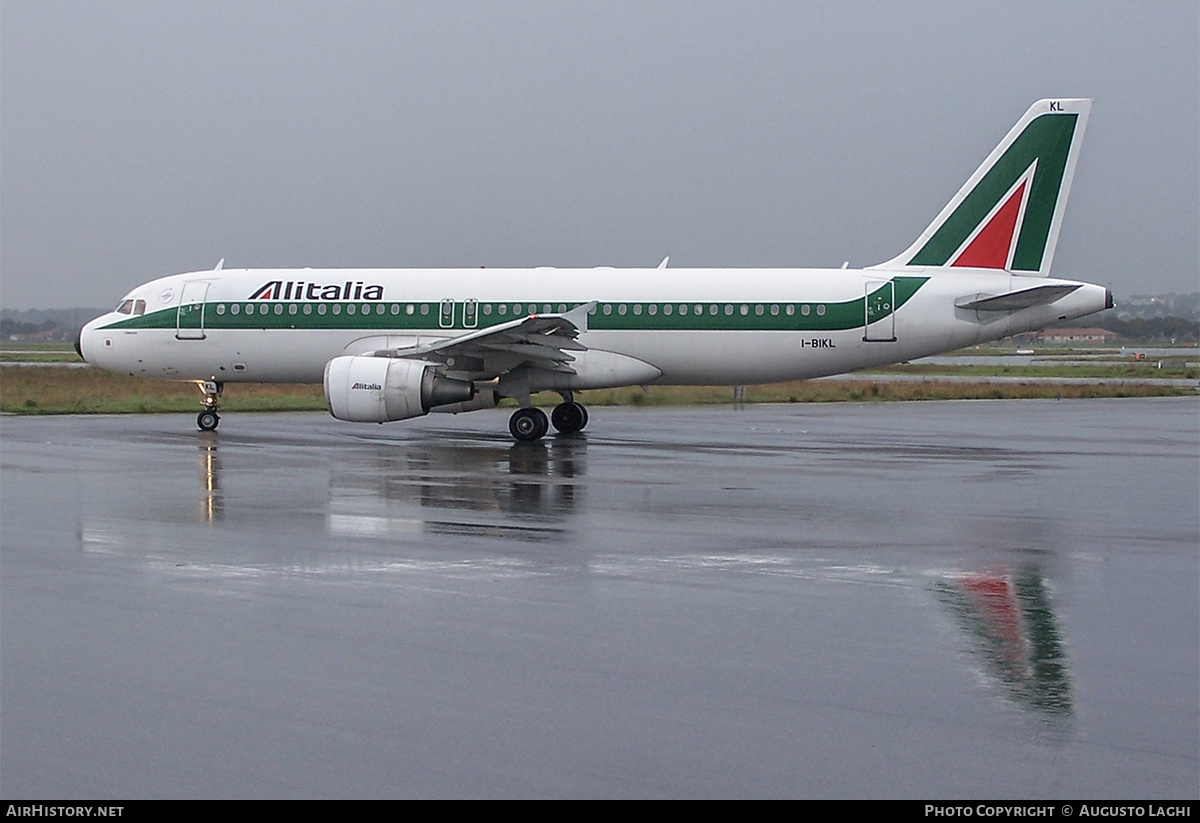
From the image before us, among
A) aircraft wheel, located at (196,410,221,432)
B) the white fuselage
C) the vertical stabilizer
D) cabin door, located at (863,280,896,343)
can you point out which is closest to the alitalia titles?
the white fuselage

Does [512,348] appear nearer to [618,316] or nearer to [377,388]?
[377,388]

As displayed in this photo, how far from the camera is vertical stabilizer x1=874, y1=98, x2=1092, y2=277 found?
81.8 ft

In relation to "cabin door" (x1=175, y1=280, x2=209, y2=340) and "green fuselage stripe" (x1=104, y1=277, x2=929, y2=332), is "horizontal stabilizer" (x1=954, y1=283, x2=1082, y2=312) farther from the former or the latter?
"cabin door" (x1=175, y1=280, x2=209, y2=340)

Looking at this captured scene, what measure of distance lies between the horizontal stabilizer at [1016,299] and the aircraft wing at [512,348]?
23.5 feet

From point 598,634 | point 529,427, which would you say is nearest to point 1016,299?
point 529,427

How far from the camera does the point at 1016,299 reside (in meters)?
24.2

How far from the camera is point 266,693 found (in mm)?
7137

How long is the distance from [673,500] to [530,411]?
843cm

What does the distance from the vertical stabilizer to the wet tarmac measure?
8321mm

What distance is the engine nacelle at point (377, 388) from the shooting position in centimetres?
2211

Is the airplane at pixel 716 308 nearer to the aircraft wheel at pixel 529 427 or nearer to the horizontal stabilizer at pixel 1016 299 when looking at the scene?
the horizontal stabilizer at pixel 1016 299
